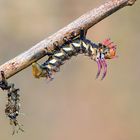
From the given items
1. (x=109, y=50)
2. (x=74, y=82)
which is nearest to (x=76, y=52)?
(x=109, y=50)

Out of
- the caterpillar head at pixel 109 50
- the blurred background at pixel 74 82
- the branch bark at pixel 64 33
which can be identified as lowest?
the caterpillar head at pixel 109 50

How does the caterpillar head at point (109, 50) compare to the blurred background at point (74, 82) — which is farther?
the blurred background at point (74, 82)

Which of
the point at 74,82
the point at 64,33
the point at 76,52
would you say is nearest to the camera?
the point at 64,33

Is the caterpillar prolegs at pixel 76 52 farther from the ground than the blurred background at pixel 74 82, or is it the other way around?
the blurred background at pixel 74 82

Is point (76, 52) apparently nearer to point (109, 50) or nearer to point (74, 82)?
point (109, 50)

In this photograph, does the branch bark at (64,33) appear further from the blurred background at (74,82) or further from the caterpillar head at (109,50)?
the blurred background at (74,82)

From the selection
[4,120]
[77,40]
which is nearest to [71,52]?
[77,40]

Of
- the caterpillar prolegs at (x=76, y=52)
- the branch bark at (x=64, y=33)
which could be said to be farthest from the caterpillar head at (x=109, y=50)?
the branch bark at (x=64, y=33)

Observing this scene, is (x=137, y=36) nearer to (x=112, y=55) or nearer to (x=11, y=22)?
(x=11, y=22)
